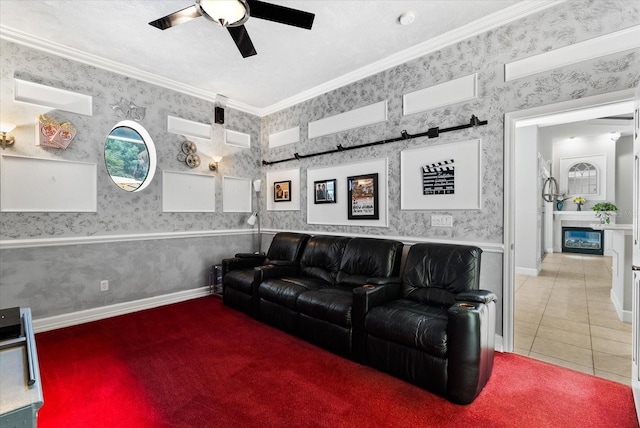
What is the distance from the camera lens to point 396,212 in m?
3.65

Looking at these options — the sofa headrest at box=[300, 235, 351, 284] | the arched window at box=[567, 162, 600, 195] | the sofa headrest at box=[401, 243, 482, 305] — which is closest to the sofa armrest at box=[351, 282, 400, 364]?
the sofa headrest at box=[401, 243, 482, 305]

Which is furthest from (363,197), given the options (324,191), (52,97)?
(52,97)

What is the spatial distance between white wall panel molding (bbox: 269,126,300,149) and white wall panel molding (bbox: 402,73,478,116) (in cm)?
194

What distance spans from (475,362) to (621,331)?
2.54m

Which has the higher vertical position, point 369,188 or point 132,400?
point 369,188

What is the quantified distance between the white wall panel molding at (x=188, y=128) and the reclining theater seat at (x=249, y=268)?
1.99m

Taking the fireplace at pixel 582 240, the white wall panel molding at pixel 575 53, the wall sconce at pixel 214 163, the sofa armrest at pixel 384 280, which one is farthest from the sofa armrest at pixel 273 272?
the fireplace at pixel 582 240

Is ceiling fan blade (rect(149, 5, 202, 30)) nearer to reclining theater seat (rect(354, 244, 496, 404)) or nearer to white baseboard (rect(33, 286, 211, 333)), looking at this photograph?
reclining theater seat (rect(354, 244, 496, 404))

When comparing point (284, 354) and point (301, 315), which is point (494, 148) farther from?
point (284, 354)

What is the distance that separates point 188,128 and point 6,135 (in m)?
1.97

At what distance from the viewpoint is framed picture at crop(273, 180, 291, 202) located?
16.6 feet

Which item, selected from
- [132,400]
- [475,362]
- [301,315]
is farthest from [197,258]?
[475,362]

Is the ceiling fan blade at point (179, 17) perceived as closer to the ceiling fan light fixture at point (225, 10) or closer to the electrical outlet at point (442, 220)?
the ceiling fan light fixture at point (225, 10)

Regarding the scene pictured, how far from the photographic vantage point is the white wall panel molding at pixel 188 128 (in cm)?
438
